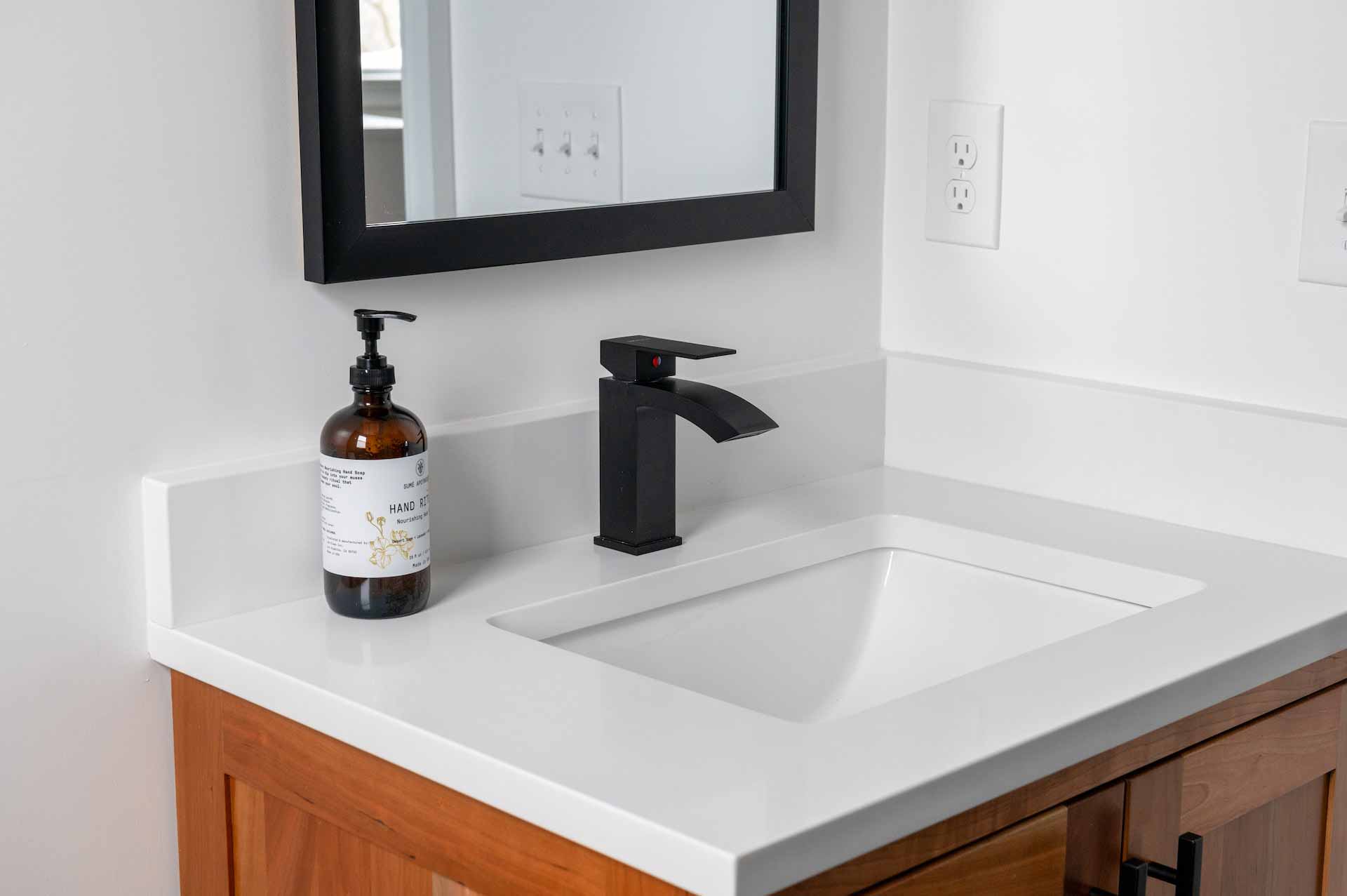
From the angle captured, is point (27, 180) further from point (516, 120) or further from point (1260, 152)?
point (1260, 152)

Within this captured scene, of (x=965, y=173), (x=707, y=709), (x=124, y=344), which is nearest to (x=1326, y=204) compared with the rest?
(x=965, y=173)

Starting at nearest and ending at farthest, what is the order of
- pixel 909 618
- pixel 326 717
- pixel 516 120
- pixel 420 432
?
pixel 326 717, pixel 420 432, pixel 516 120, pixel 909 618

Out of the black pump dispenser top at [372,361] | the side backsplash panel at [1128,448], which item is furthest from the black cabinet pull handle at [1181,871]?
the black pump dispenser top at [372,361]

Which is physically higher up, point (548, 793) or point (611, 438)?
point (611, 438)

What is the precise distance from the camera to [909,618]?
135 centimetres

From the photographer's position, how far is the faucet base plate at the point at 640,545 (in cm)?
128

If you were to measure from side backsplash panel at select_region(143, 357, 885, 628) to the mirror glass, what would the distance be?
192 millimetres

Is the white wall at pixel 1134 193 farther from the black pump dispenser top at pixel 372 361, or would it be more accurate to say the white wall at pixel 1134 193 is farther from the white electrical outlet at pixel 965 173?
the black pump dispenser top at pixel 372 361

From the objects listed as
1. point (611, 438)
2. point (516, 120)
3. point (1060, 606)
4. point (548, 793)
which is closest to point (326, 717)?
point (548, 793)

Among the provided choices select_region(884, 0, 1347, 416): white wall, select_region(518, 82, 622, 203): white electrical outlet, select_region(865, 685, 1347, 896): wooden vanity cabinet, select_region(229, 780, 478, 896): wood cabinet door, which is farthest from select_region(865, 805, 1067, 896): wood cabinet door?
select_region(518, 82, 622, 203): white electrical outlet

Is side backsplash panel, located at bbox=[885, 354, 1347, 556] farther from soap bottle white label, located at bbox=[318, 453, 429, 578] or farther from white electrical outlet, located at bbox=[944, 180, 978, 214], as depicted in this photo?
soap bottle white label, located at bbox=[318, 453, 429, 578]

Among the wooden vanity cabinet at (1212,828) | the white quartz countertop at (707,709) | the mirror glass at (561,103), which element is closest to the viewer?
the white quartz countertop at (707,709)

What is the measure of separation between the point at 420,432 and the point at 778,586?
366 millimetres

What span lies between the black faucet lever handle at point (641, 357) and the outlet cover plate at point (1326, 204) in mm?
505
